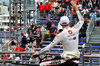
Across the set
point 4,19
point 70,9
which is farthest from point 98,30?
point 4,19

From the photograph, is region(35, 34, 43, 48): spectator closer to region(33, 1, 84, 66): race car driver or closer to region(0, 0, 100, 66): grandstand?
region(0, 0, 100, 66): grandstand

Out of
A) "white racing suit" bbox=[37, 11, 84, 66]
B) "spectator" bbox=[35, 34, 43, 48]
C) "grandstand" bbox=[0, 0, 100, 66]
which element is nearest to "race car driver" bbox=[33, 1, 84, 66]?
"white racing suit" bbox=[37, 11, 84, 66]

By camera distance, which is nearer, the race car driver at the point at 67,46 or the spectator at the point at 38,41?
the race car driver at the point at 67,46

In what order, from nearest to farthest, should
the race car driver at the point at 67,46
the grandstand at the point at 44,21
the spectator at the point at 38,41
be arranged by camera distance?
the race car driver at the point at 67,46
the spectator at the point at 38,41
the grandstand at the point at 44,21

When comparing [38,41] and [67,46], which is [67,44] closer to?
[67,46]

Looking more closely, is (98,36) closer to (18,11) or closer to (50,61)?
(18,11)

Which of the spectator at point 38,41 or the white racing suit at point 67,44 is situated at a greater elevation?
the white racing suit at point 67,44

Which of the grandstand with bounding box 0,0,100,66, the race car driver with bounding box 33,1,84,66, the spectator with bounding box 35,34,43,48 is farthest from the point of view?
the grandstand with bounding box 0,0,100,66

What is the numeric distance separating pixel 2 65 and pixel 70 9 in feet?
50.2

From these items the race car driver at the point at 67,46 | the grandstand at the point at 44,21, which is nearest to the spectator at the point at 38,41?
the grandstand at the point at 44,21

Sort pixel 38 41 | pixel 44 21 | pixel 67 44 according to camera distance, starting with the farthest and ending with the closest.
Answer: pixel 44 21 < pixel 38 41 < pixel 67 44

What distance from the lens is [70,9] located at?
21.8m

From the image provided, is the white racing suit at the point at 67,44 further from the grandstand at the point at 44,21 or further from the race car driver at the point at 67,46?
the grandstand at the point at 44,21

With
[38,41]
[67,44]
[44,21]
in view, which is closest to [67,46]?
[67,44]
